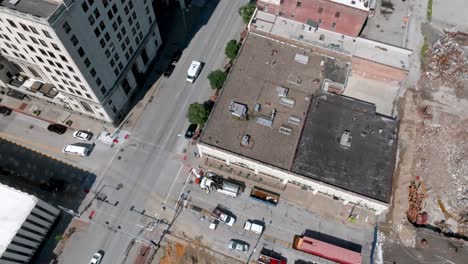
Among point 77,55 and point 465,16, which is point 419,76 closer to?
point 465,16

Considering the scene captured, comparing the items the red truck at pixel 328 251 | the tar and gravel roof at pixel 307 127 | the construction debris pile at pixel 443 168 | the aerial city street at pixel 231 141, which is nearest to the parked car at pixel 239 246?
the aerial city street at pixel 231 141

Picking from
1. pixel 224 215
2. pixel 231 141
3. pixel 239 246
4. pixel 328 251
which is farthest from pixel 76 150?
pixel 328 251

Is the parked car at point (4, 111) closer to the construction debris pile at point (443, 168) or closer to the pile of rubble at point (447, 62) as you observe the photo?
the construction debris pile at point (443, 168)

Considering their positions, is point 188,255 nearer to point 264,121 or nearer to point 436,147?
point 264,121

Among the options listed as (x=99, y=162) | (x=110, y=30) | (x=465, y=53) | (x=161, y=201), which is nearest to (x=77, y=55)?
(x=110, y=30)

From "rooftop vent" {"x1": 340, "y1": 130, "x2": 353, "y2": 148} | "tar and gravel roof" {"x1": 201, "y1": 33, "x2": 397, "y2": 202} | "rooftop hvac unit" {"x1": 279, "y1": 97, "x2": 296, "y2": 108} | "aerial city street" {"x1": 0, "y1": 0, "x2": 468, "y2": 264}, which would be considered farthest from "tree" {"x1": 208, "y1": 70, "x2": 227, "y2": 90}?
"rooftop vent" {"x1": 340, "y1": 130, "x2": 353, "y2": 148}

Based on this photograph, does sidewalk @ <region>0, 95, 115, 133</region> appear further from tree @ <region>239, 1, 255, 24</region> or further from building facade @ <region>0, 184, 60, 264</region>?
tree @ <region>239, 1, 255, 24</region>
